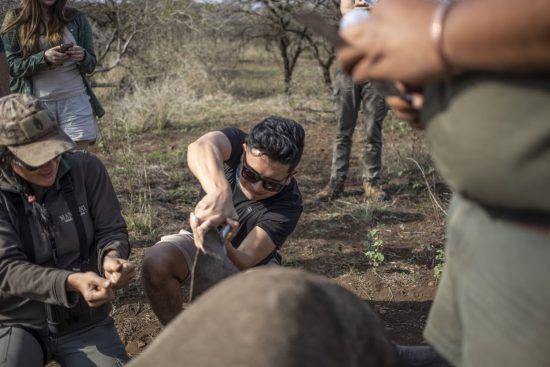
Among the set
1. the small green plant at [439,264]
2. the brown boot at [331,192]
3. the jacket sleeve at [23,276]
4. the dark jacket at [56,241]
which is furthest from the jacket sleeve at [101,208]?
the brown boot at [331,192]

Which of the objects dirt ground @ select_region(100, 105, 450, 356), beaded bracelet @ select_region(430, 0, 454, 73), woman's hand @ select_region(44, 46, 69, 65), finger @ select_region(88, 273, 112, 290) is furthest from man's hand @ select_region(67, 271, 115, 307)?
woman's hand @ select_region(44, 46, 69, 65)

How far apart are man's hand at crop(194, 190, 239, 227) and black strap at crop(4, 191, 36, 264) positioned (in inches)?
29.6

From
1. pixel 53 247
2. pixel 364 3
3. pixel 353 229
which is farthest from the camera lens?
pixel 353 229

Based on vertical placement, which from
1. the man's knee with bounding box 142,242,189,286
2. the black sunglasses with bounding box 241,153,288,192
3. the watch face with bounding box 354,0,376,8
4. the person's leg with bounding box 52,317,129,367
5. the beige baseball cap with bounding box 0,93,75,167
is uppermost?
the watch face with bounding box 354,0,376,8

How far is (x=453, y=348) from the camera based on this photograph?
5.01 feet

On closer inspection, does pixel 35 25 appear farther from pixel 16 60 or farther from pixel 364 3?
pixel 364 3

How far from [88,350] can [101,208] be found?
0.65m

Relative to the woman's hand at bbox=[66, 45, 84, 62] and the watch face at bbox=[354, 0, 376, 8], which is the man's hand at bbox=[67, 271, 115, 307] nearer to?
the woman's hand at bbox=[66, 45, 84, 62]

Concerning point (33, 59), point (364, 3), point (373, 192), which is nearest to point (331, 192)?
point (373, 192)

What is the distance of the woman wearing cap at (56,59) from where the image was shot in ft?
14.7

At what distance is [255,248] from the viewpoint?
3145 mm

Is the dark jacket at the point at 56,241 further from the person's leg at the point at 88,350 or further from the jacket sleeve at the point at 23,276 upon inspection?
the person's leg at the point at 88,350

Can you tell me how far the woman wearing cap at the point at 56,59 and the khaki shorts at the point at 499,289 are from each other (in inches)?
148

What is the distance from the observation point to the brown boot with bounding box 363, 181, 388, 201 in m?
5.94
